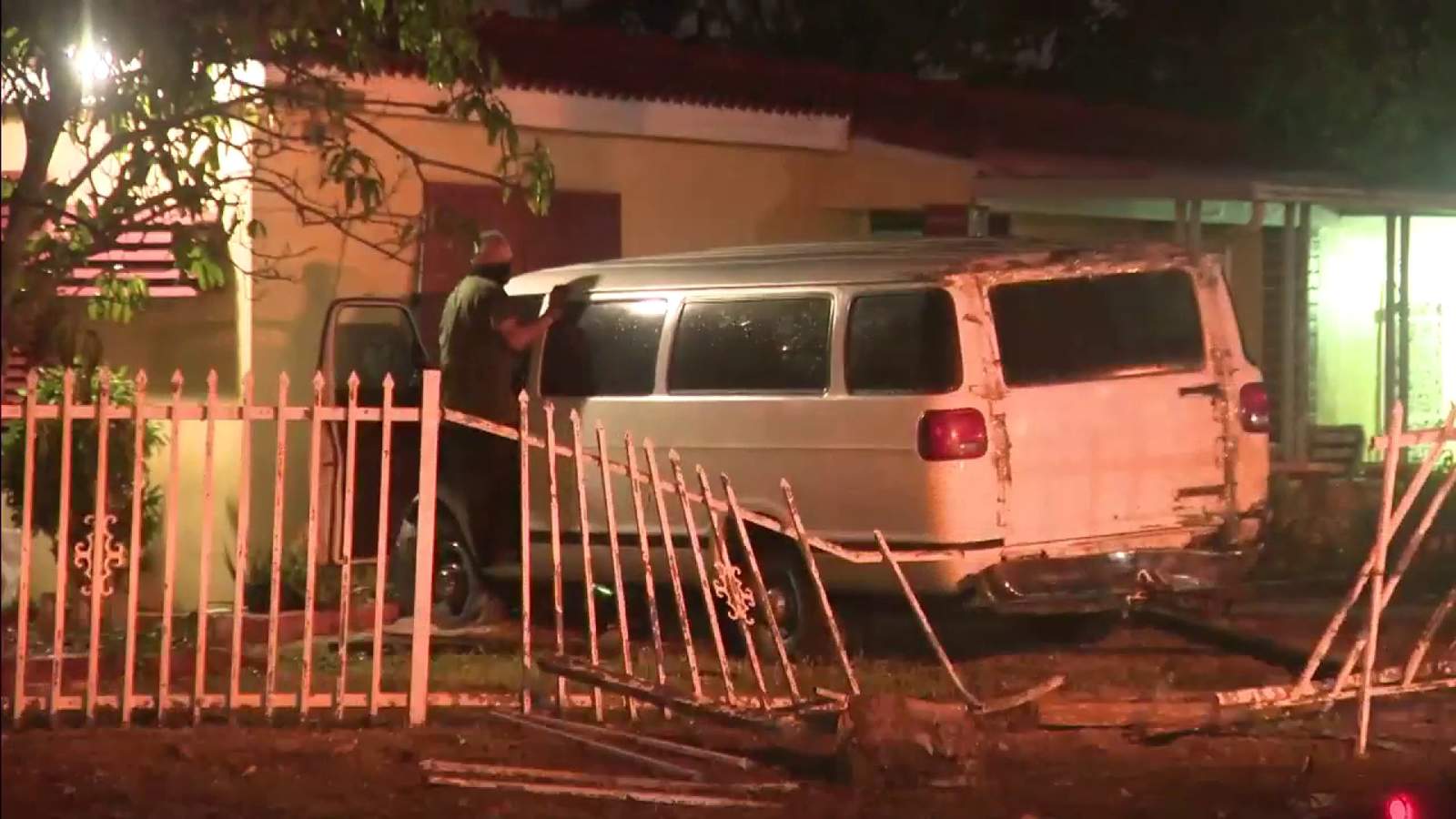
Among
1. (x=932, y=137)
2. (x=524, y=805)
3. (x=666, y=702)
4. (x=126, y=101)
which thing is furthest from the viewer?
(x=932, y=137)

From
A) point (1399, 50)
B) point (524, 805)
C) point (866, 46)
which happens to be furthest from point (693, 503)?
point (866, 46)

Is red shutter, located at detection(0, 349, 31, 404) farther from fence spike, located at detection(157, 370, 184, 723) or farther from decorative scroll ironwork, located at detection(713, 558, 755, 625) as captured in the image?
decorative scroll ironwork, located at detection(713, 558, 755, 625)

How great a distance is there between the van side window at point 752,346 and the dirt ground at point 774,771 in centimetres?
152

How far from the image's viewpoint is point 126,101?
9.66 meters

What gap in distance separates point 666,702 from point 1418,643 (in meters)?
2.92

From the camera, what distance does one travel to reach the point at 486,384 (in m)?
11.2

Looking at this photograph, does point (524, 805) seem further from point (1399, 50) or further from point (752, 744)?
point (1399, 50)

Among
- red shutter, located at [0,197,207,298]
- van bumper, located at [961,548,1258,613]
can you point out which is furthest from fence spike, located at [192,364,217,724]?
red shutter, located at [0,197,207,298]

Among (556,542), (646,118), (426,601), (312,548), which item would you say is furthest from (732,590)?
(646,118)

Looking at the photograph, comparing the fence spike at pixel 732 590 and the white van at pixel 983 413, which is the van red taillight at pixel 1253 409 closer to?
the white van at pixel 983 413

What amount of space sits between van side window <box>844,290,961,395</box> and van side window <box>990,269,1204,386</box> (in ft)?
0.83

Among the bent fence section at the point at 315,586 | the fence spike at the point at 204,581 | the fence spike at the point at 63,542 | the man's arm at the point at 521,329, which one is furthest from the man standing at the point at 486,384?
the fence spike at the point at 63,542

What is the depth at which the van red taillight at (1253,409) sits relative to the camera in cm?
1044

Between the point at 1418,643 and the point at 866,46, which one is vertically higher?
the point at 866,46
